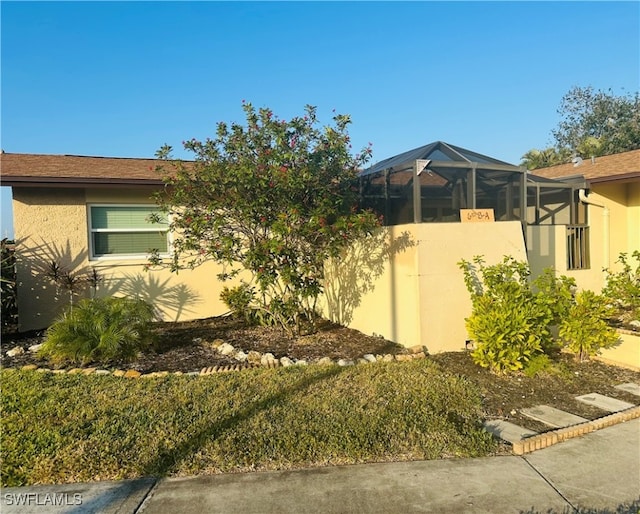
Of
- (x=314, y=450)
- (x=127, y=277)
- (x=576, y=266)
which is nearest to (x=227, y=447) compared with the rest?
(x=314, y=450)

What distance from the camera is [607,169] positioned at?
981 centimetres

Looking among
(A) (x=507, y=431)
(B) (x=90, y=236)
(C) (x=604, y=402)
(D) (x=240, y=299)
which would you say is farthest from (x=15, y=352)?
(C) (x=604, y=402)

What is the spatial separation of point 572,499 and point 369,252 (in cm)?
501

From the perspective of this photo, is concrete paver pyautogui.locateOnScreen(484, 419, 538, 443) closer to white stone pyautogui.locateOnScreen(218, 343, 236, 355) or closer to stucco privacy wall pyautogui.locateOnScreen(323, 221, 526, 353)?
stucco privacy wall pyautogui.locateOnScreen(323, 221, 526, 353)

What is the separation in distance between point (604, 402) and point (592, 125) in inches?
1210

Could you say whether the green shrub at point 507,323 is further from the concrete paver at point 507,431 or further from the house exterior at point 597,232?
the house exterior at point 597,232

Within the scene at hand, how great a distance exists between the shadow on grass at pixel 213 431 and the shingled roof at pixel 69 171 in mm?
5249

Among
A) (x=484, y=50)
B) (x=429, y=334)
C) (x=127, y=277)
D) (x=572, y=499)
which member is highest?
(x=484, y=50)

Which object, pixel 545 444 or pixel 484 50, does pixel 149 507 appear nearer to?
pixel 545 444

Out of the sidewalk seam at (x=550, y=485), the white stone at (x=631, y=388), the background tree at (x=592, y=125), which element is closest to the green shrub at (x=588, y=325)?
the white stone at (x=631, y=388)

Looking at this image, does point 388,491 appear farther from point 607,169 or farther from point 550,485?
point 607,169

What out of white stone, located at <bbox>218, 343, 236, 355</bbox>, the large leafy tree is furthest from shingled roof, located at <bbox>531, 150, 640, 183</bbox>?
white stone, located at <bbox>218, 343, 236, 355</bbox>

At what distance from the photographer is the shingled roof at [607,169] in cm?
885

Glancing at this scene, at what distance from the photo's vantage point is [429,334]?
651cm
